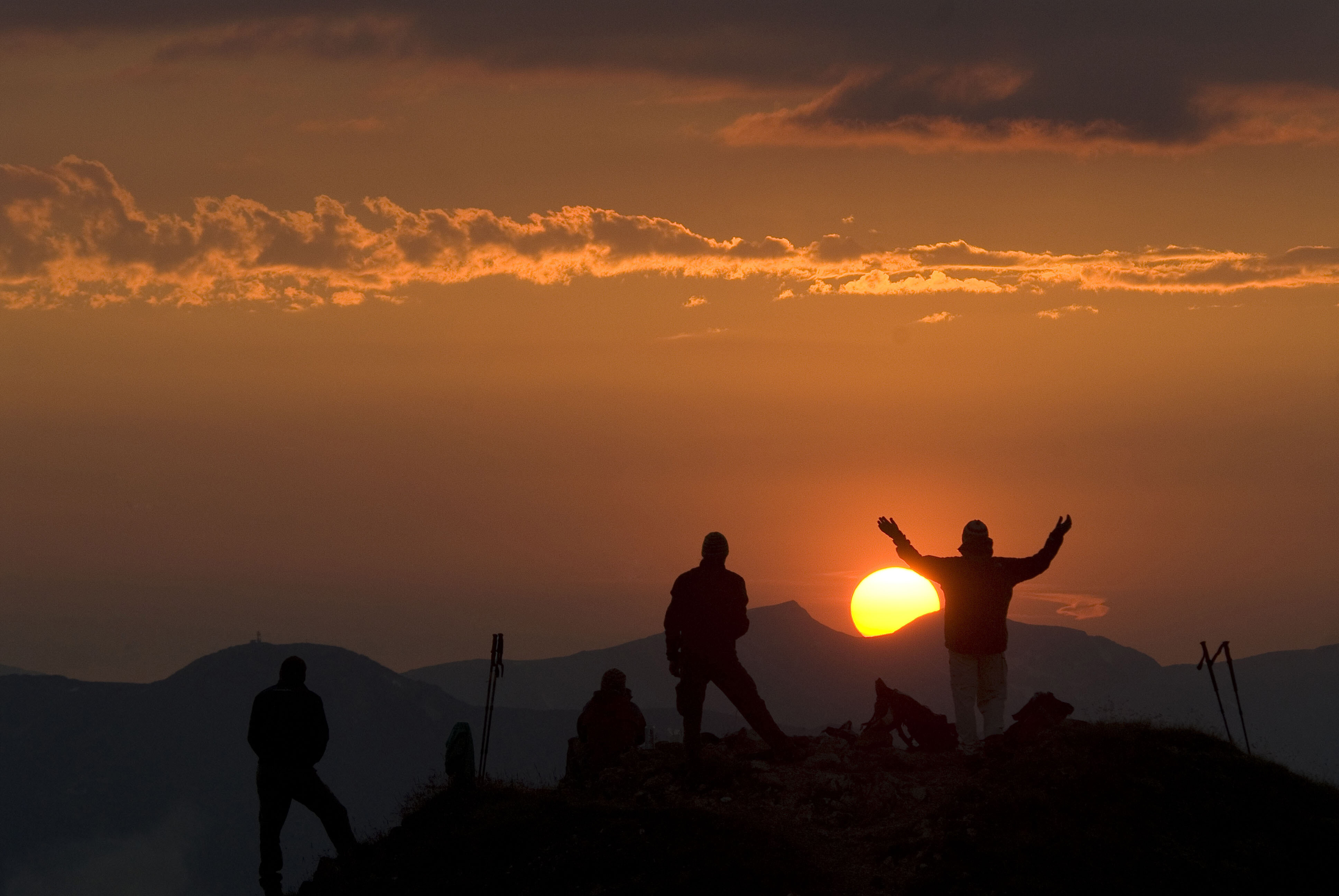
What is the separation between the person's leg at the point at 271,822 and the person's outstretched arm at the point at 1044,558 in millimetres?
10398

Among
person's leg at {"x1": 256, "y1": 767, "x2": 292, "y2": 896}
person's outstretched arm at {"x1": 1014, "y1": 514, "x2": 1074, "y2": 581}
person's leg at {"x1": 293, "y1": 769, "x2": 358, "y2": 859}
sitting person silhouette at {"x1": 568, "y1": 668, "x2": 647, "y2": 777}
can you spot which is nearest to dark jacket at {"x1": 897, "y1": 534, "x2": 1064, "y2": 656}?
person's outstretched arm at {"x1": 1014, "y1": 514, "x2": 1074, "y2": 581}

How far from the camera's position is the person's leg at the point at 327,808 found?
698 inches

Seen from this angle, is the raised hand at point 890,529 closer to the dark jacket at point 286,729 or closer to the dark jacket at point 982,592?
the dark jacket at point 982,592

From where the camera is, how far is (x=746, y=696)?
758 inches

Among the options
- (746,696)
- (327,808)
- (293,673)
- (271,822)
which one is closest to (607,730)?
(746,696)

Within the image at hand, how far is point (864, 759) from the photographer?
19.8 m

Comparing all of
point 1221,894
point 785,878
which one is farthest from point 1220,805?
point 785,878

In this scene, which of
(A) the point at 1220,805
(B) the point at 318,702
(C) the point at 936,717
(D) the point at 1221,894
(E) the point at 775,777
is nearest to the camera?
(D) the point at 1221,894

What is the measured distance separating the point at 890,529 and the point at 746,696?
3.22 meters

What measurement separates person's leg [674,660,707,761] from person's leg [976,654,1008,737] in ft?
12.7

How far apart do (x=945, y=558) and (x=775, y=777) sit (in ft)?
12.9

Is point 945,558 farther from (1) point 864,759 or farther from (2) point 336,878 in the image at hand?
(2) point 336,878

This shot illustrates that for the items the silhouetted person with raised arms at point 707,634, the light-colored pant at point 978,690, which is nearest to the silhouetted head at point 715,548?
the silhouetted person with raised arms at point 707,634

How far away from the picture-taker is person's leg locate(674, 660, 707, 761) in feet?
61.7
